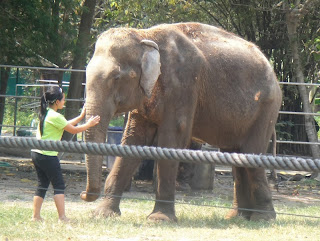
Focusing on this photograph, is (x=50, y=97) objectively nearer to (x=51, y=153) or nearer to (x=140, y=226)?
(x=51, y=153)

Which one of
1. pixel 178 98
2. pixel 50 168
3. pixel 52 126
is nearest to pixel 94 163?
pixel 50 168

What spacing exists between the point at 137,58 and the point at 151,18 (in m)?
10.5

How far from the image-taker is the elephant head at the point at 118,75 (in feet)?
24.1

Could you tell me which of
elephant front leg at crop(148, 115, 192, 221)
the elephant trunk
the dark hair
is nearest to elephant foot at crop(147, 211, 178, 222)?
elephant front leg at crop(148, 115, 192, 221)

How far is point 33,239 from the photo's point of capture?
19.8ft

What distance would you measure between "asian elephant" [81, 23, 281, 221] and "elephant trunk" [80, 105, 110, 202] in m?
0.01

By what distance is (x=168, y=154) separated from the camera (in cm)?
368

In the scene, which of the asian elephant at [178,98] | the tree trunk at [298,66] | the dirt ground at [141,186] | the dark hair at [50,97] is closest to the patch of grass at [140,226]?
the asian elephant at [178,98]

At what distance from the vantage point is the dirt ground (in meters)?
10.2

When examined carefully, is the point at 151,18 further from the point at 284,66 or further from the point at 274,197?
the point at 274,197

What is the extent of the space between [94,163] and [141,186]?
4.36 meters

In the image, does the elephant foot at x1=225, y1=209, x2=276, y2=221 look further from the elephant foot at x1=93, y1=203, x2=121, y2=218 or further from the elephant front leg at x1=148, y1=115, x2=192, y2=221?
the elephant foot at x1=93, y1=203, x2=121, y2=218

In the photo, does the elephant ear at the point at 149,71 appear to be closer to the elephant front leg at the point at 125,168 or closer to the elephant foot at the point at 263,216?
the elephant front leg at the point at 125,168

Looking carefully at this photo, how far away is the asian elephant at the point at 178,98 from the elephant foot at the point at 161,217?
0.04ft
